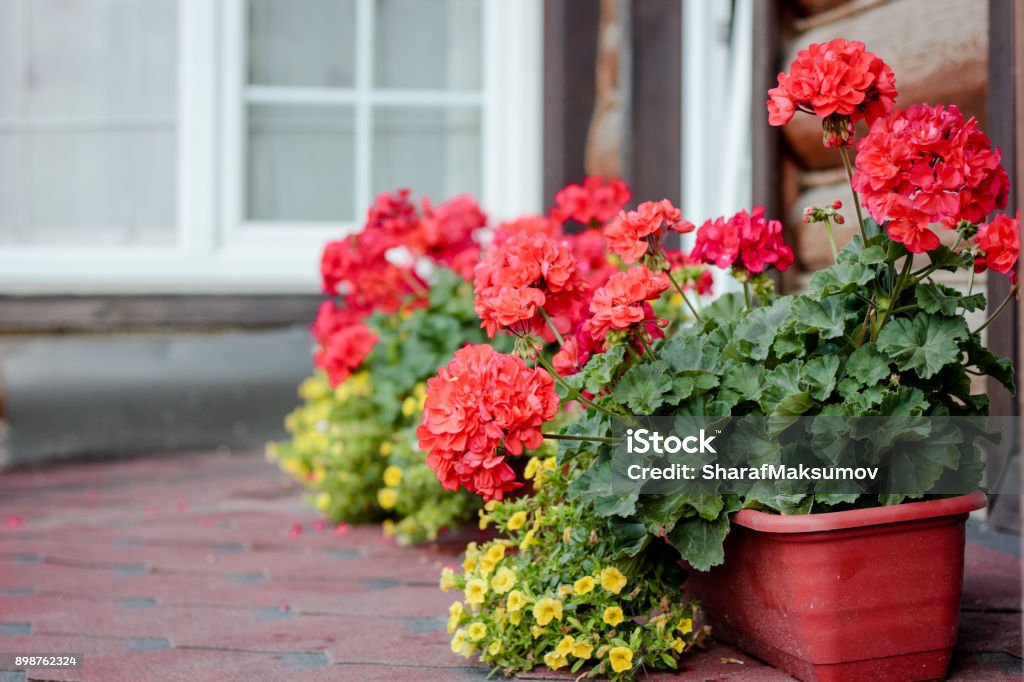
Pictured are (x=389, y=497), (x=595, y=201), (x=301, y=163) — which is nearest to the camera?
(x=595, y=201)

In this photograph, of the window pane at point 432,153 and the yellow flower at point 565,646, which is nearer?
the yellow flower at point 565,646

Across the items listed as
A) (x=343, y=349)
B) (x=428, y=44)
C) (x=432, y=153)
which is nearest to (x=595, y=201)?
(x=343, y=349)

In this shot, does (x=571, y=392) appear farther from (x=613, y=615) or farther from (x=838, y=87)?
(x=838, y=87)

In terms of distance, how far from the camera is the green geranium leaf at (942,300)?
122 cm

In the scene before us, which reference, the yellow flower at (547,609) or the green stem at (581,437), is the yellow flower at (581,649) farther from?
the green stem at (581,437)

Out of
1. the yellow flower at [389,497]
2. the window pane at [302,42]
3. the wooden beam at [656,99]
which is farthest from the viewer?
the window pane at [302,42]

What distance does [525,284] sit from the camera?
128 centimetres

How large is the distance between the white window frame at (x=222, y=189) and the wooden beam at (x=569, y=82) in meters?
0.20

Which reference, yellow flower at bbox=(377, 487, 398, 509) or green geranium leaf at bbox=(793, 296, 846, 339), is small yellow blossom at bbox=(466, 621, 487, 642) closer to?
green geranium leaf at bbox=(793, 296, 846, 339)

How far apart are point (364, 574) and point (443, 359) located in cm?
51

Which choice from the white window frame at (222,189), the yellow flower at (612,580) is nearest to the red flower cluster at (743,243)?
the yellow flower at (612,580)

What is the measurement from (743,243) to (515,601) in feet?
1.89

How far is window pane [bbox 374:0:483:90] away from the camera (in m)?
3.75

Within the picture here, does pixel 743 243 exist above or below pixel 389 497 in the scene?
above
